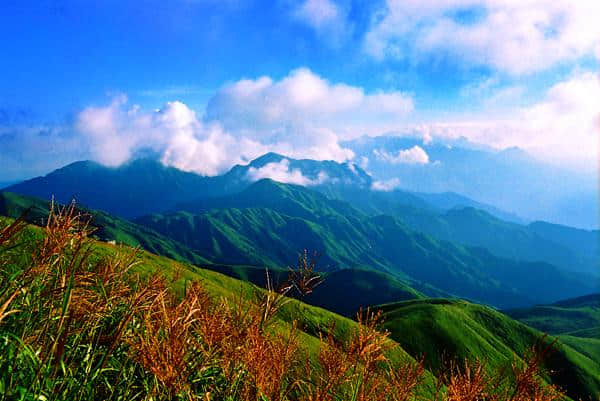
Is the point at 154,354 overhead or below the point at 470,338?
overhead

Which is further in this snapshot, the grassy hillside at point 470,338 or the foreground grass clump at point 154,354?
the grassy hillside at point 470,338

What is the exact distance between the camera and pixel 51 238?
5.30m

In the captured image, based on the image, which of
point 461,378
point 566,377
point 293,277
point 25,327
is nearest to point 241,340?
point 293,277

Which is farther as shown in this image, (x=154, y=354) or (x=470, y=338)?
(x=470, y=338)

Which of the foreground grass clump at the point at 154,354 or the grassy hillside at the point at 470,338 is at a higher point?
the foreground grass clump at the point at 154,354

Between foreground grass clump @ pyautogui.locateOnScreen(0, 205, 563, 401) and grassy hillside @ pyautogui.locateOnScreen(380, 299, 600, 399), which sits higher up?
foreground grass clump @ pyautogui.locateOnScreen(0, 205, 563, 401)

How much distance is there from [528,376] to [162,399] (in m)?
4.83

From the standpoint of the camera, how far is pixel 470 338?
3076 inches

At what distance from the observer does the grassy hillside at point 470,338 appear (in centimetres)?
7100

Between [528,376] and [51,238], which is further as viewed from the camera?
→ [51,238]

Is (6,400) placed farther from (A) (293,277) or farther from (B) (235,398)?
(A) (293,277)

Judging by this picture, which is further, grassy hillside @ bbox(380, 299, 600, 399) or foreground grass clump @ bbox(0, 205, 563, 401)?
grassy hillside @ bbox(380, 299, 600, 399)

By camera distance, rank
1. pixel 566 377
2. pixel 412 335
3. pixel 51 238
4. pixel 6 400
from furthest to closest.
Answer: pixel 566 377 < pixel 412 335 < pixel 51 238 < pixel 6 400

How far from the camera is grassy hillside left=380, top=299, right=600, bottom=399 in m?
71.0
